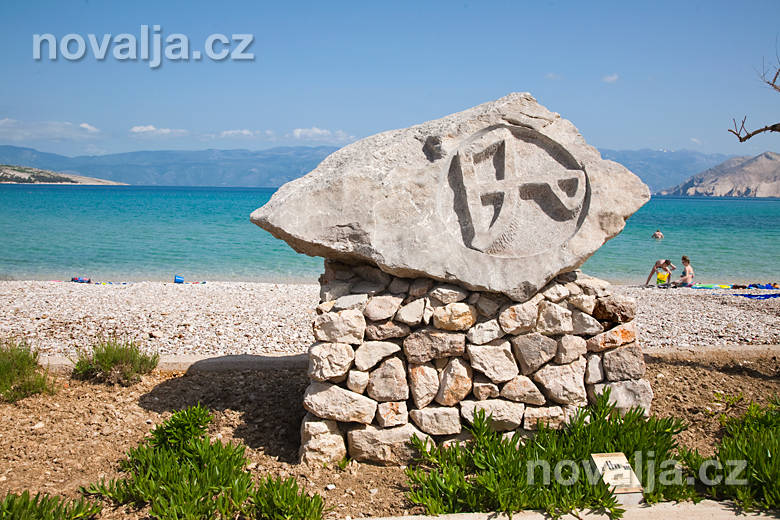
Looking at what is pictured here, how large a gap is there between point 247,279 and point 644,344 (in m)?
11.5

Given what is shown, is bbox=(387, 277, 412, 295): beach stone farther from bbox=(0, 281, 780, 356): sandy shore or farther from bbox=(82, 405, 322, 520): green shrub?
bbox=(0, 281, 780, 356): sandy shore

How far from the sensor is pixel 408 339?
3.86 meters

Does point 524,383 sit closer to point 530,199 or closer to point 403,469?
point 403,469

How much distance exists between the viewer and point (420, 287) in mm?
3926

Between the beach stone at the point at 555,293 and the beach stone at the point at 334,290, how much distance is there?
57.4 inches

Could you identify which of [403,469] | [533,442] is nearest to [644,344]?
[533,442]

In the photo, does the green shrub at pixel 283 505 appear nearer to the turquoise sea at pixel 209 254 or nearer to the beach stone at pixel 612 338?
the beach stone at pixel 612 338

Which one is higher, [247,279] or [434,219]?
[434,219]

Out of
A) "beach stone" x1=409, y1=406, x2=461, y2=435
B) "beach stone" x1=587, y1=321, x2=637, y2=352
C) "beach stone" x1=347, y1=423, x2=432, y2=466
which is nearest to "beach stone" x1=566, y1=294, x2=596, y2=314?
"beach stone" x1=587, y1=321, x2=637, y2=352

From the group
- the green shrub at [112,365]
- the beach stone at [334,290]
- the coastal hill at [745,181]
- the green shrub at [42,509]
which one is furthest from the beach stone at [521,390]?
the coastal hill at [745,181]

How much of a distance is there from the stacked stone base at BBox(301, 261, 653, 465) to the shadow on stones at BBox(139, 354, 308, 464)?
1.61 feet

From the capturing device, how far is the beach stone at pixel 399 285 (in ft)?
13.1

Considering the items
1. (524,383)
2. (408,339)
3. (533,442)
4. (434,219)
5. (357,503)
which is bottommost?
(357,503)

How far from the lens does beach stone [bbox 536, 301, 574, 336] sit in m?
3.94
